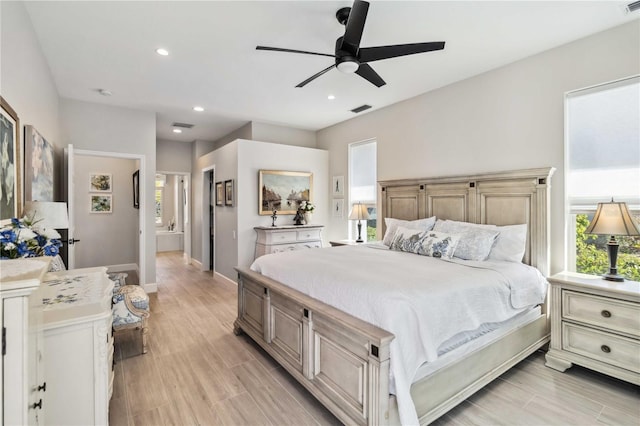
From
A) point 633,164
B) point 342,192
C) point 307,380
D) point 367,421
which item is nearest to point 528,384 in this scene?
point 367,421

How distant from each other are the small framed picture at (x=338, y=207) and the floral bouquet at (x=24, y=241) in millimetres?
4311

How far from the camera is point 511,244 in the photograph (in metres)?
3.05

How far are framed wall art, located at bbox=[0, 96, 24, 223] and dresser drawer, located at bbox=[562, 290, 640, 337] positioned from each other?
13.6 ft

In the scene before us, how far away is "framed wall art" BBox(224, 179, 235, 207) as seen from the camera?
5.35 meters

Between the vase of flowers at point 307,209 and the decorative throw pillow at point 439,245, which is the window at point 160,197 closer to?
the vase of flowers at point 307,209

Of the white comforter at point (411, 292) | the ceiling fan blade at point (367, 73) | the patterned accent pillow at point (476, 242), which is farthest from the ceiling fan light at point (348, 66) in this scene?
the patterned accent pillow at point (476, 242)

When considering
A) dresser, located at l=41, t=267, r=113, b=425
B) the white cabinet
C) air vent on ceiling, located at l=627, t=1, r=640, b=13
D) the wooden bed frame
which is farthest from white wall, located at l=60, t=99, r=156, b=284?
air vent on ceiling, located at l=627, t=1, r=640, b=13

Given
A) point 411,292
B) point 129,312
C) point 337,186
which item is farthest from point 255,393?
point 337,186

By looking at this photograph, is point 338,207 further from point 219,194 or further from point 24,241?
point 24,241

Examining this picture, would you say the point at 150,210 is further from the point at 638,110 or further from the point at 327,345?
the point at 638,110

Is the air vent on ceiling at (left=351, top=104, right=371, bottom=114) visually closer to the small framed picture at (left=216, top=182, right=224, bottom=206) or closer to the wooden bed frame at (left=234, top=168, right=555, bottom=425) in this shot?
the wooden bed frame at (left=234, top=168, right=555, bottom=425)

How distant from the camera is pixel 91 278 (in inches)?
87.0

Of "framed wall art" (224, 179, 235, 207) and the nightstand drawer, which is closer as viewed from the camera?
the nightstand drawer

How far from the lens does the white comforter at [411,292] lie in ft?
5.93
